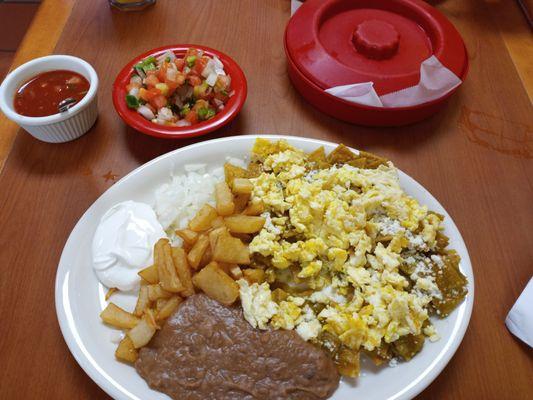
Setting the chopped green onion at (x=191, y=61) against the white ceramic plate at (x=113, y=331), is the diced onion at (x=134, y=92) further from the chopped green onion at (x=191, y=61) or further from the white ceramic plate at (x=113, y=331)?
the white ceramic plate at (x=113, y=331)

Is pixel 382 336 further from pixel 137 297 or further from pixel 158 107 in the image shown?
pixel 158 107

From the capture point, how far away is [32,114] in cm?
191

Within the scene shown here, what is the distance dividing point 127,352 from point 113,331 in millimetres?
128

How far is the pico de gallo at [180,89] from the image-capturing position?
1965mm

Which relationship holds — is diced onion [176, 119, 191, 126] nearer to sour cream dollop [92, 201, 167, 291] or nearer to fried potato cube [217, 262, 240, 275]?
sour cream dollop [92, 201, 167, 291]

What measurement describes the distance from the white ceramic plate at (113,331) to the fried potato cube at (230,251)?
0.41 meters

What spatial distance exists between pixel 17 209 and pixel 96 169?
0.37m

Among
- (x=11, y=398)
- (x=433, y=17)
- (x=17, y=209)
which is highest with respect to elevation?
(x=433, y=17)

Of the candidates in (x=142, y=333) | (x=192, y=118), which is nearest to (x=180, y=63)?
(x=192, y=118)

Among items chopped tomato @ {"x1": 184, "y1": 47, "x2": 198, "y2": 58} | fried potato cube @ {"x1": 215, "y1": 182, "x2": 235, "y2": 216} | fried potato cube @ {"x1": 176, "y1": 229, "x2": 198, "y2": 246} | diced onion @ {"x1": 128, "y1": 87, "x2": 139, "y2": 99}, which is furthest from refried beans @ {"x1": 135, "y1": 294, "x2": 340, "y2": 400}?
chopped tomato @ {"x1": 184, "y1": 47, "x2": 198, "y2": 58}

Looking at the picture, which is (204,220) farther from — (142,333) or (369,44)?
(369,44)

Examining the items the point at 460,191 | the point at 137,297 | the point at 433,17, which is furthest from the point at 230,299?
the point at 433,17

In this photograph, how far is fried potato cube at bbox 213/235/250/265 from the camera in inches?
57.0

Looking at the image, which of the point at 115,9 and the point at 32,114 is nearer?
the point at 32,114
